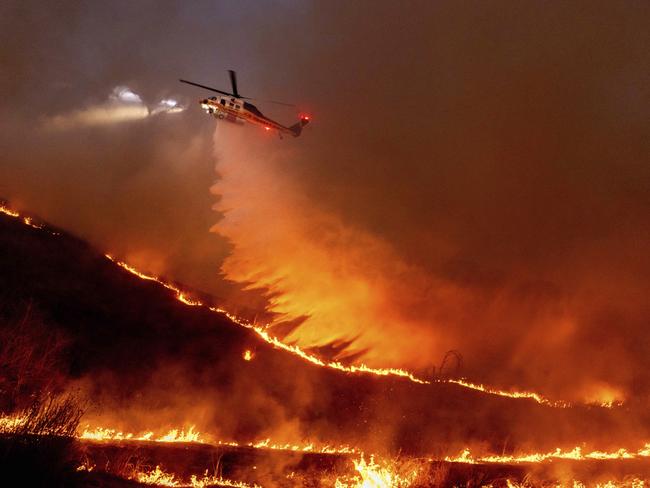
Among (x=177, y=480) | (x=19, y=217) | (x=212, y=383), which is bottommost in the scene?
(x=177, y=480)

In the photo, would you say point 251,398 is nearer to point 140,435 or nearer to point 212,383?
point 212,383

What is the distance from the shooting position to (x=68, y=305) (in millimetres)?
27516

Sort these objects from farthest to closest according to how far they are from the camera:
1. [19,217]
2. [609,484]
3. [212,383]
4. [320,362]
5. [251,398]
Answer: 1. [19,217]
2. [320,362]
3. [212,383]
4. [251,398]
5. [609,484]

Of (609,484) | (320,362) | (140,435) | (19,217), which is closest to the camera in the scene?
(140,435)

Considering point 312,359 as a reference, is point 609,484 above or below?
below

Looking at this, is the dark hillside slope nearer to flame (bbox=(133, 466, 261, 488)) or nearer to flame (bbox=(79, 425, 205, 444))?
flame (bbox=(79, 425, 205, 444))

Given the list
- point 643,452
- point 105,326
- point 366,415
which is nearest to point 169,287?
point 105,326

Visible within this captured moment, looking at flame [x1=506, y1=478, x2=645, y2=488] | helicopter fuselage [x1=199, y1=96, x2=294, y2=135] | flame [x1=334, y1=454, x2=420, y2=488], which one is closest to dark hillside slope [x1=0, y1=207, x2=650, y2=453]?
flame [x1=506, y1=478, x2=645, y2=488]

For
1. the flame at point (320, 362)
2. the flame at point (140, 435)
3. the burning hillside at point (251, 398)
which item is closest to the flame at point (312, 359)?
the flame at point (320, 362)

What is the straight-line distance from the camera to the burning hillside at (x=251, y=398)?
62.1ft

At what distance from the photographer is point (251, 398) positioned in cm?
2647

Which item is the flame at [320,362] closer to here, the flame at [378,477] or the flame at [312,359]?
the flame at [312,359]

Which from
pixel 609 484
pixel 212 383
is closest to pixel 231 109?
pixel 212 383

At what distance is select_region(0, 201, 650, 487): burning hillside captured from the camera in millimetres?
18922
